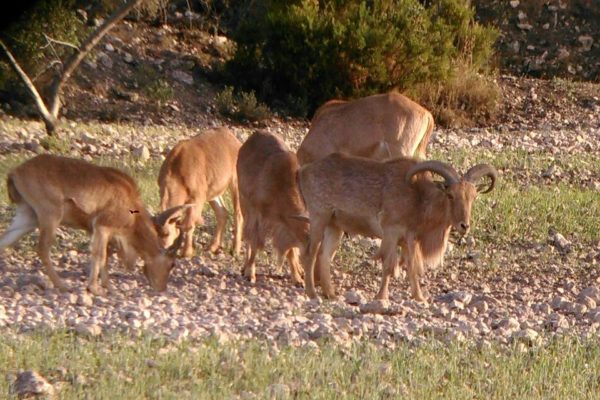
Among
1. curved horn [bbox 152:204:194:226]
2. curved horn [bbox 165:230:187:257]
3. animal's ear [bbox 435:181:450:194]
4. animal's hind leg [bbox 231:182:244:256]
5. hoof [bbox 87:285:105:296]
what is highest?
animal's ear [bbox 435:181:450:194]

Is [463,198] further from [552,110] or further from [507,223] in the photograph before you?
[552,110]

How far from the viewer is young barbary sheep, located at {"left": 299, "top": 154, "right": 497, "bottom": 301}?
11836 mm

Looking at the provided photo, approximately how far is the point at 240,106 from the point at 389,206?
12835 mm

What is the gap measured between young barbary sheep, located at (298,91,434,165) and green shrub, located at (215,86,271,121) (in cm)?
894

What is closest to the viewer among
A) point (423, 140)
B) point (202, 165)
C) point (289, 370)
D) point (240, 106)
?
point (289, 370)

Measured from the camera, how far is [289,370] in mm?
8086

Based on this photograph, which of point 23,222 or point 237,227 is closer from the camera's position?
point 23,222

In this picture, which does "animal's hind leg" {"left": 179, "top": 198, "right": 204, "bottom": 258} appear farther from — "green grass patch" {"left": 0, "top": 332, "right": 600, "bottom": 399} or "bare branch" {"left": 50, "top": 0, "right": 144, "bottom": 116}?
"bare branch" {"left": 50, "top": 0, "right": 144, "bottom": 116}

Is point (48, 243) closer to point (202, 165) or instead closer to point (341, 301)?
point (341, 301)

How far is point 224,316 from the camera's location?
10.1m

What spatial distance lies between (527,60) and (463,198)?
2182cm

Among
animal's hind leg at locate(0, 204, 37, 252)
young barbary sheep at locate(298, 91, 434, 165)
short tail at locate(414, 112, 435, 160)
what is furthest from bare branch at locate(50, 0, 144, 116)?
animal's hind leg at locate(0, 204, 37, 252)

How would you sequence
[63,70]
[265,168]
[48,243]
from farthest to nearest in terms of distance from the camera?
[63,70]
[265,168]
[48,243]

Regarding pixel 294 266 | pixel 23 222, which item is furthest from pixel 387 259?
pixel 23 222
